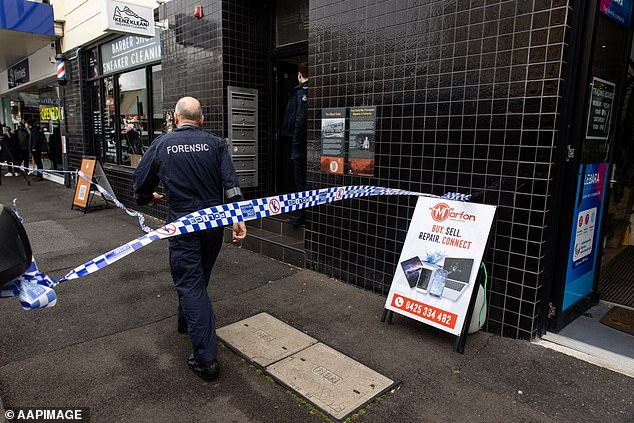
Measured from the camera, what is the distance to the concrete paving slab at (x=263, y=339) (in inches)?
127

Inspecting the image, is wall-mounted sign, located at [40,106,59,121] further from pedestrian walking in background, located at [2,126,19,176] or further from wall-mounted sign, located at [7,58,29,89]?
pedestrian walking in background, located at [2,126,19,176]

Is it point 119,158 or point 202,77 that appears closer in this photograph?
point 202,77

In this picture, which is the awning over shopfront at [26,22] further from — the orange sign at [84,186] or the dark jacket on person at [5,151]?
the orange sign at [84,186]

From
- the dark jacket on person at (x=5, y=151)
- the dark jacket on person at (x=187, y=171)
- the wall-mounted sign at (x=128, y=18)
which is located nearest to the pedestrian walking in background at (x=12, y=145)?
the dark jacket on person at (x=5, y=151)

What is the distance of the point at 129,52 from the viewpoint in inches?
346

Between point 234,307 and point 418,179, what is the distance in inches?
84.7

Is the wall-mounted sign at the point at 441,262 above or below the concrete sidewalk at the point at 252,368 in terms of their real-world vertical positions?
above

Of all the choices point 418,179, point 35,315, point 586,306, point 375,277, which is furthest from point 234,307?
point 586,306

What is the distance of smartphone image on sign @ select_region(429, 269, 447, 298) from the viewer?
339 cm

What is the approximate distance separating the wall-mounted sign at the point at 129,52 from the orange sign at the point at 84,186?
2.16 metres

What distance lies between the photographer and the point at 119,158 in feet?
31.9

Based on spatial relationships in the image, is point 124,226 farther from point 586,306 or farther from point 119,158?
point 586,306

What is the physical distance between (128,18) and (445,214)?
6038 mm

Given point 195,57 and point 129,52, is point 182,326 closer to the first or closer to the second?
point 195,57
